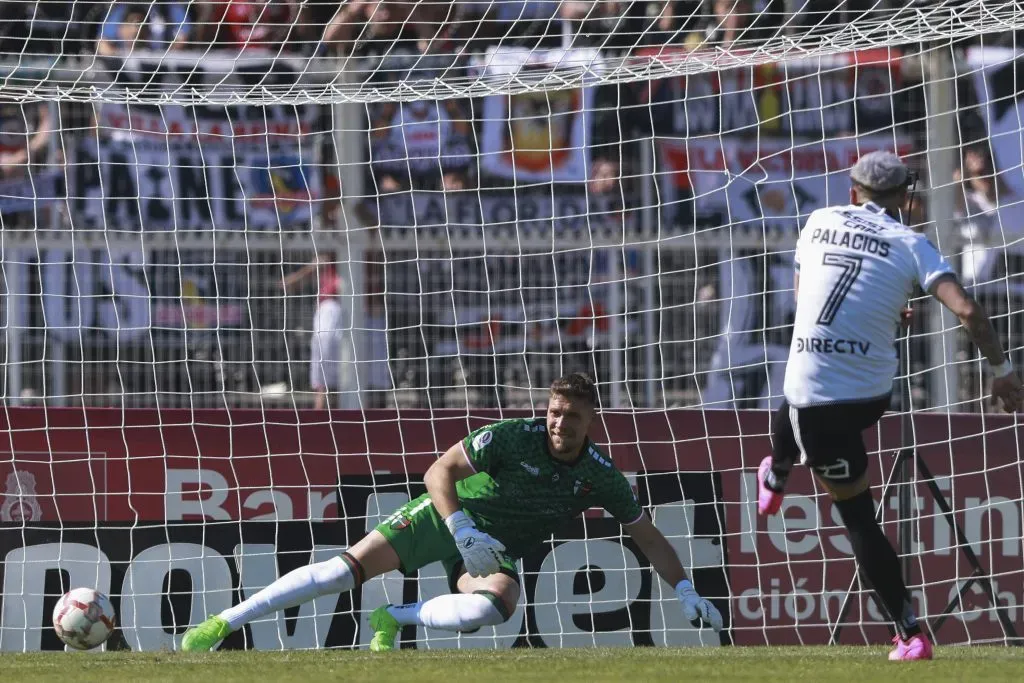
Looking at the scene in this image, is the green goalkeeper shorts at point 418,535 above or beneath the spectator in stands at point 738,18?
beneath

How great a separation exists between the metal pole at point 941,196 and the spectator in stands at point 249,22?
3.76 metres

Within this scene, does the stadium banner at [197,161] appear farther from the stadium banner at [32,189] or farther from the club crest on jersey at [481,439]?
the club crest on jersey at [481,439]

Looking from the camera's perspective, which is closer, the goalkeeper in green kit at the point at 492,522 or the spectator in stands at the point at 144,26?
the goalkeeper in green kit at the point at 492,522

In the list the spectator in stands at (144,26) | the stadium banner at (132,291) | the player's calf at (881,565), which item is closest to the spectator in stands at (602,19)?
the stadium banner at (132,291)

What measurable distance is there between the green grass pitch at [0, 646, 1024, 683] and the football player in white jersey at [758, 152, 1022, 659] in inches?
17.2

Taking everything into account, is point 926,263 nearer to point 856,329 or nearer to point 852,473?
point 856,329

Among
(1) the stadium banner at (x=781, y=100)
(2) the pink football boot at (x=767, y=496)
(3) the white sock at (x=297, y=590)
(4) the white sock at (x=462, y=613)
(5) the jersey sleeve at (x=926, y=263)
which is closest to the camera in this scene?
(5) the jersey sleeve at (x=926, y=263)

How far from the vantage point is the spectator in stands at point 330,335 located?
9211mm

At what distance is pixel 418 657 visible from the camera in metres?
5.85

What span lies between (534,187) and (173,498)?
306 cm

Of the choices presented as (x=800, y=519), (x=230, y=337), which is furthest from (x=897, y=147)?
(x=230, y=337)

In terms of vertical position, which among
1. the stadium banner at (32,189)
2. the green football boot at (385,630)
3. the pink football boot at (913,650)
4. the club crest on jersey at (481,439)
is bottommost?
the pink football boot at (913,650)

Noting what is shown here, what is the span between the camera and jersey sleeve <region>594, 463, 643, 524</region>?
6672 millimetres

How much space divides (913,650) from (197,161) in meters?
5.86
